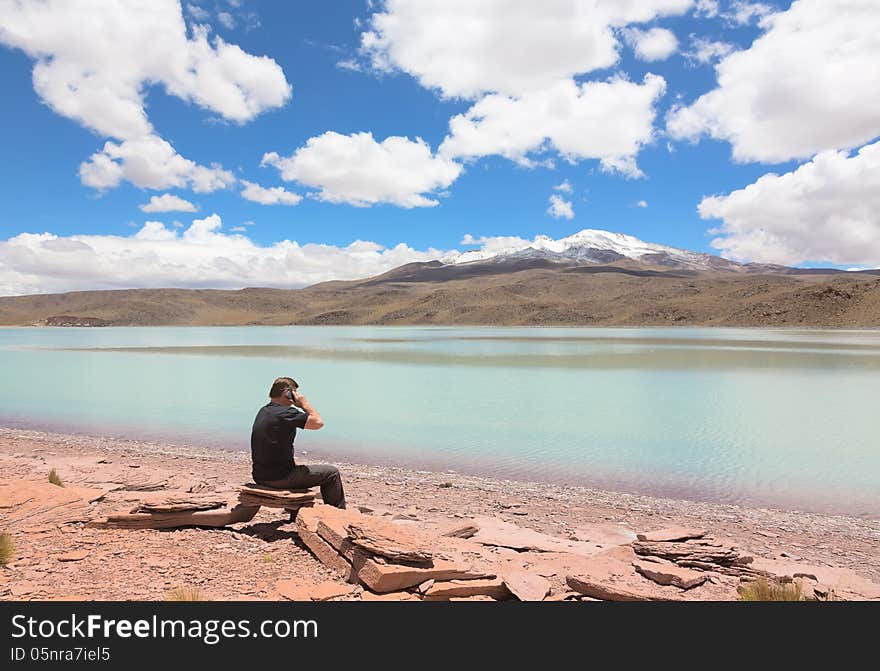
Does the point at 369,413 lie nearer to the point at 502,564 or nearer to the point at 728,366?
the point at 502,564

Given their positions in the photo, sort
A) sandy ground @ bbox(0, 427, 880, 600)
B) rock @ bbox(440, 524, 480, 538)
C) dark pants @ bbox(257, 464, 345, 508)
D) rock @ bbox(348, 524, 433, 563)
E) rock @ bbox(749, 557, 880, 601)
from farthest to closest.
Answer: rock @ bbox(440, 524, 480, 538), dark pants @ bbox(257, 464, 345, 508), rock @ bbox(749, 557, 880, 601), sandy ground @ bbox(0, 427, 880, 600), rock @ bbox(348, 524, 433, 563)

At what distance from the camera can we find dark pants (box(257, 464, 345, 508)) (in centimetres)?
622

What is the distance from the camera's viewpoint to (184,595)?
4.21m

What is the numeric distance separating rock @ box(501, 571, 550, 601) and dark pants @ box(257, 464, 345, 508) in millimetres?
2275

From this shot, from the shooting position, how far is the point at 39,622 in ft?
12.3

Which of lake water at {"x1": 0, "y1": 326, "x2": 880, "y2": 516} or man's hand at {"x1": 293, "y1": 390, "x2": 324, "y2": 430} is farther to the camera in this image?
lake water at {"x1": 0, "y1": 326, "x2": 880, "y2": 516}

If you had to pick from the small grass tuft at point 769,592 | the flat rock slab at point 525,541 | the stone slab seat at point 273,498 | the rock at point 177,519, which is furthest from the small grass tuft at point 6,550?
the small grass tuft at point 769,592

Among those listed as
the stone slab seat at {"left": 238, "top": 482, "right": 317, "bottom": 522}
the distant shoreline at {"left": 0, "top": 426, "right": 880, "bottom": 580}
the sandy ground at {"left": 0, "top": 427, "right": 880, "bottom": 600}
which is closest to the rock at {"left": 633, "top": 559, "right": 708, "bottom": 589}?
the sandy ground at {"left": 0, "top": 427, "right": 880, "bottom": 600}

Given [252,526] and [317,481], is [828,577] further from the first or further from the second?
[252,526]

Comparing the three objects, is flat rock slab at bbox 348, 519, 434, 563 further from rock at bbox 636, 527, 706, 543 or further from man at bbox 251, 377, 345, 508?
rock at bbox 636, 527, 706, 543

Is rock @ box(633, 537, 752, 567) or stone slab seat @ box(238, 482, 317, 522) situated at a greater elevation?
stone slab seat @ box(238, 482, 317, 522)

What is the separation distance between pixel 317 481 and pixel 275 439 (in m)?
0.67

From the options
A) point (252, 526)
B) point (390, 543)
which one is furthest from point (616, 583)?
point (252, 526)

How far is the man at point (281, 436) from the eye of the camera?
19.7 feet
